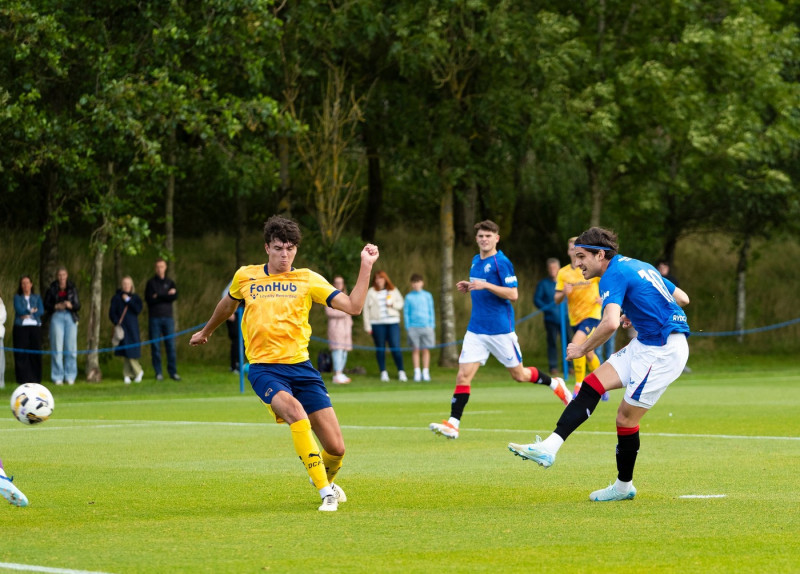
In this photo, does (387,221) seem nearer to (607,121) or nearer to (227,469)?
(607,121)

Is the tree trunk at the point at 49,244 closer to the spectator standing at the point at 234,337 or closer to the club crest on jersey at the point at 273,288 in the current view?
the spectator standing at the point at 234,337

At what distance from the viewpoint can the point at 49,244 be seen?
2928 centimetres

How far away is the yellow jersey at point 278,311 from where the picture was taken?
947cm

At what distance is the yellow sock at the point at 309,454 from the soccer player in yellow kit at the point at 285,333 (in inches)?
4.4

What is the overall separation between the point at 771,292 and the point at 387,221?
12.9m

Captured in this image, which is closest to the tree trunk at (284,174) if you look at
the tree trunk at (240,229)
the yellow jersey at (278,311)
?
the tree trunk at (240,229)

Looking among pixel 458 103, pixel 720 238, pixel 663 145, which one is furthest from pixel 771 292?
pixel 458 103

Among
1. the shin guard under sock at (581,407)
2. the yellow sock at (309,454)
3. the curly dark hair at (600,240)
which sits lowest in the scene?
the yellow sock at (309,454)

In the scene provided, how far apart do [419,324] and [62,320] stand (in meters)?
7.71

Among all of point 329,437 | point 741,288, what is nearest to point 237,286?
point 329,437

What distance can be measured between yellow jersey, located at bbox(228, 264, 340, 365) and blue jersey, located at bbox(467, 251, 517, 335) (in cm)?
633

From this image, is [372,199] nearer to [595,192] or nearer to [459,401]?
[595,192]

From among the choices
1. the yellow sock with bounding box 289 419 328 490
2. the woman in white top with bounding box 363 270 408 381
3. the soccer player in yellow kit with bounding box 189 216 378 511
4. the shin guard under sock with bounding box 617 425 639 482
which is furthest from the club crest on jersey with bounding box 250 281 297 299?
the woman in white top with bounding box 363 270 408 381

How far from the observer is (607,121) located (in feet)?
106
